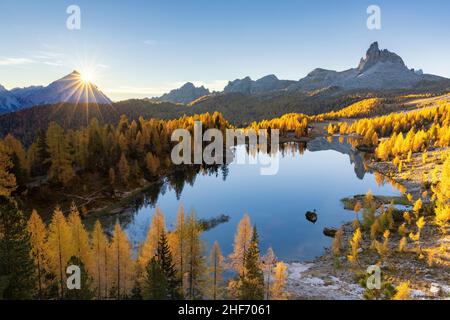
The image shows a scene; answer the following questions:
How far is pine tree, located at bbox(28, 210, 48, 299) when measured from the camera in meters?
30.8

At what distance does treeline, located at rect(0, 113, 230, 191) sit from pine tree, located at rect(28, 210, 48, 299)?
111ft

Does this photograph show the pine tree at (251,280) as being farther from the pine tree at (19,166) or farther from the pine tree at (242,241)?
the pine tree at (19,166)

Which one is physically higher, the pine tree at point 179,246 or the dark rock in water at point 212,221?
the pine tree at point 179,246

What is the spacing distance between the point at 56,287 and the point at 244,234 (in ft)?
70.6

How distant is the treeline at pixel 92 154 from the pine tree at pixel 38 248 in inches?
1330

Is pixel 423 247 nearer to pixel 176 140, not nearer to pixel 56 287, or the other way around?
pixel 56 287

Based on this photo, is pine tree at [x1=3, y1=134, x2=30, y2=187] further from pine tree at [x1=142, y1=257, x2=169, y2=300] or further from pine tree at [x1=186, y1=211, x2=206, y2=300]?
pine tree at [x1=142, y1=257, x2=169, y2=300]

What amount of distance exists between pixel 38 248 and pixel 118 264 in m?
8.33

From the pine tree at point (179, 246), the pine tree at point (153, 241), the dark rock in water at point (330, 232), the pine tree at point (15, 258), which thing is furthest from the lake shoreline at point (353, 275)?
the pine tree at point (15, 258)

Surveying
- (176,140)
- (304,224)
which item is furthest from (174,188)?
(304,224)

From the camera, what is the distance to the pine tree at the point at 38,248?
30767mm

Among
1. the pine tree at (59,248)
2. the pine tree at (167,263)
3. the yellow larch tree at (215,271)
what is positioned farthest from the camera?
the yellow larch tree at (215,271)

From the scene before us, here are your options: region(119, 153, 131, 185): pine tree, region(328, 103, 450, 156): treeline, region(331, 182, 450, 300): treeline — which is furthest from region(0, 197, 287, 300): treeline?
region(328, 103, 450, 156): treeline

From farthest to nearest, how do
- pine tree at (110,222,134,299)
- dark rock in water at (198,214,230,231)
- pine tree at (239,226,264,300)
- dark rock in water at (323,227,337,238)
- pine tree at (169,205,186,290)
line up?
1. dark rock in water at (198,214,230,231)
2. dark rock in water at (323,227,337,238)
3. pine tree at (169,205,186,290)
4. pine tree at (110,222,134,299)
5. pine tree at (239,226,264,300)
